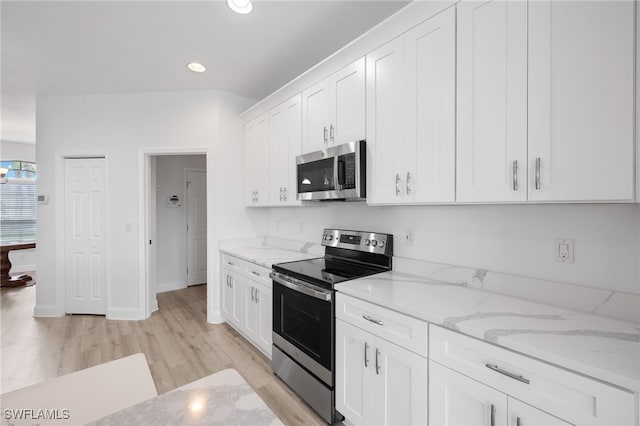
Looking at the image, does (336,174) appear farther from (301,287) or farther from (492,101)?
(492,101)

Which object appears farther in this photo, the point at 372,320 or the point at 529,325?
the point at 372,320

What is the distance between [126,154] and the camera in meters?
3.58

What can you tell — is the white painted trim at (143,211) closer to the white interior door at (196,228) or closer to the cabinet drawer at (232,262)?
the cabinet drawer at (232,262)

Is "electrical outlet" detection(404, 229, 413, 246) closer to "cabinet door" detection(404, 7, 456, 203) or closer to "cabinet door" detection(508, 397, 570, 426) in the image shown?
"cabinet door" detection(404, 7, 456, 203)

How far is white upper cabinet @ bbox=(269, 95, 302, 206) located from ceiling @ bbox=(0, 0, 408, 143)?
47cm

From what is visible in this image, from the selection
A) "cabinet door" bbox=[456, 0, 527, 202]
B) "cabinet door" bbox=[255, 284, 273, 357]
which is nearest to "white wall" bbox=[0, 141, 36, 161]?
"cabinet door" bbox=[255, 284, 273, 357]

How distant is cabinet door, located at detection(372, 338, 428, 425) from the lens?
1322mm

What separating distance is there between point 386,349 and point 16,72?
14.5 feet

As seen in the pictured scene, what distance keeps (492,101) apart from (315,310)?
5.08 ft

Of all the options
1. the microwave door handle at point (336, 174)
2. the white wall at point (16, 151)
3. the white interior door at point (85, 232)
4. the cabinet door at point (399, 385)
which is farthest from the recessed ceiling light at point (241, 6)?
the white wall at point (16, 151)

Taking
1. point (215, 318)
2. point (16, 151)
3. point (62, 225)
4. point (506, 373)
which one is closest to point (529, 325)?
point (506, 373)

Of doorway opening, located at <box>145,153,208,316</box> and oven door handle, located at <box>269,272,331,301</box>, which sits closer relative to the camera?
oven door handle, located at <box>269,272,331,301</box>

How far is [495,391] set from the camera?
1.08 metres

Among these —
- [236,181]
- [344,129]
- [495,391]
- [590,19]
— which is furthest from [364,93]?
[236,181]
